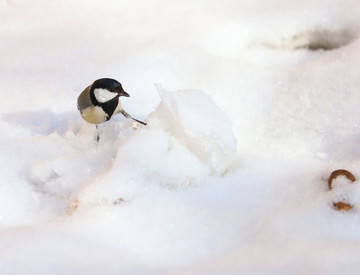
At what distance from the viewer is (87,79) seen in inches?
56.0

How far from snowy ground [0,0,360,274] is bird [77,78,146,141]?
0.05m

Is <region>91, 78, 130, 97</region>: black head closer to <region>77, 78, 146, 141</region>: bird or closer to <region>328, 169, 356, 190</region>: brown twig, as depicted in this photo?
<region>77, 78, 146, 141</region>: bird

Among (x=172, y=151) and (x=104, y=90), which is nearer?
(x=172, y=151)

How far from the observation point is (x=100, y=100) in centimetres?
112

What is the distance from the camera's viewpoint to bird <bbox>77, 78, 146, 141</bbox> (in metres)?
1.12

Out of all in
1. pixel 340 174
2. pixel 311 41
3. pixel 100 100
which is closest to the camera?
pixel 340 174

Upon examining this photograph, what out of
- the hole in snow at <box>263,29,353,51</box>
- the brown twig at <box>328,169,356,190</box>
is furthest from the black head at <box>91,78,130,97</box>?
the hole in snow at <box>263,29,353,51</box>

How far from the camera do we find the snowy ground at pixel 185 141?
2.62 feet

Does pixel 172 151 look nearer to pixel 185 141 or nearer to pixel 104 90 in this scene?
pixel 185 141

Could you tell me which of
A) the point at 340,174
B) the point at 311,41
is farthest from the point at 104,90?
the point at 311,41

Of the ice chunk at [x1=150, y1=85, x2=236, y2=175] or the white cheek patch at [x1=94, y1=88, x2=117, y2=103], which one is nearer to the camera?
the ice chunk at [x1=150, y1=85, x2=236, y2=175]

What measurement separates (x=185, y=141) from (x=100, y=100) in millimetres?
250

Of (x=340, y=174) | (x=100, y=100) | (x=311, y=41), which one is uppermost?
(x=311, y=41)

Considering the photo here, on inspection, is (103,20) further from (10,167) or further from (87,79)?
(10,167)
